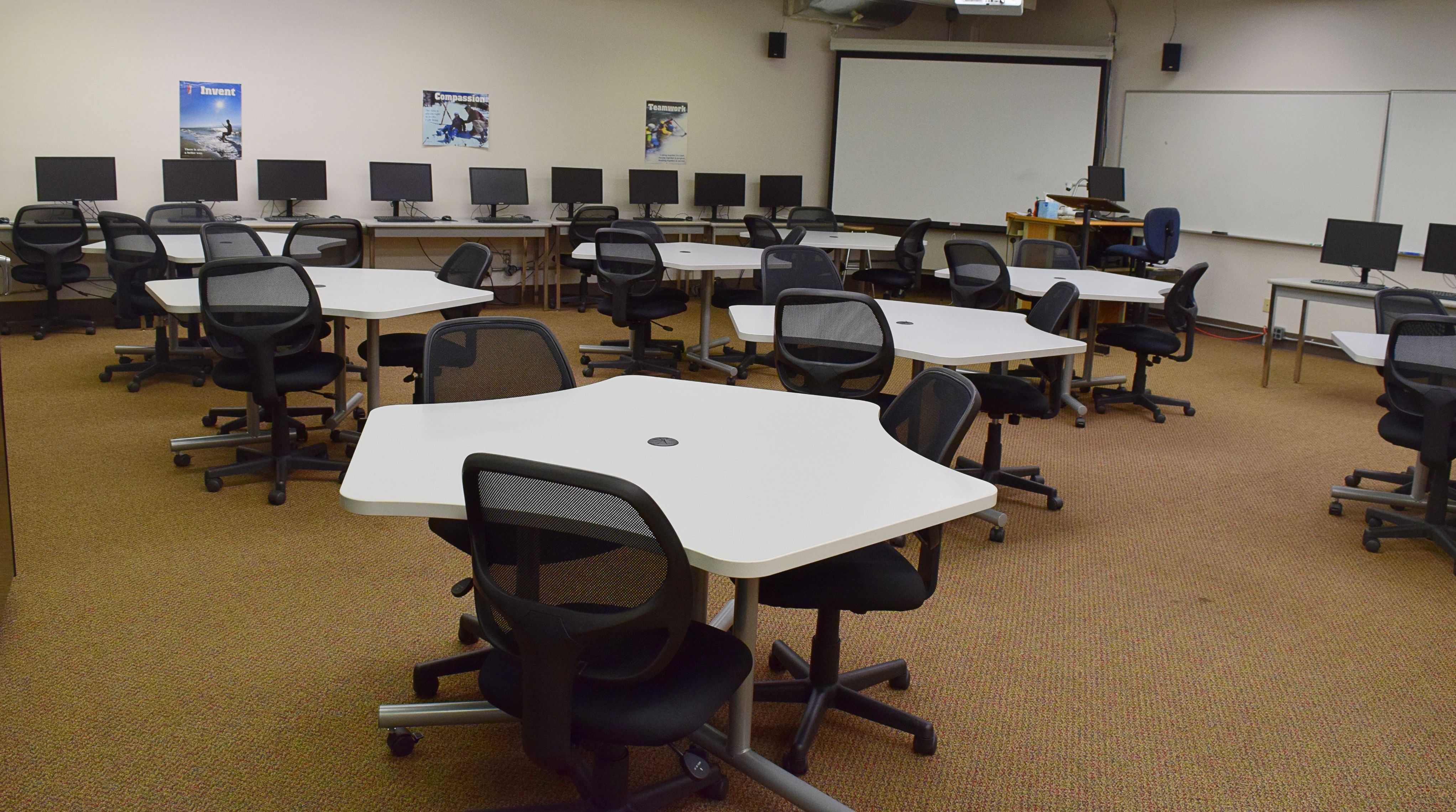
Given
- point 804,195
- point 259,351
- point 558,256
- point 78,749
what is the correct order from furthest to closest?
point 804,195
point 558,256
point 259,351
point 78,749

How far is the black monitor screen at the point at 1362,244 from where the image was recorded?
254 inches

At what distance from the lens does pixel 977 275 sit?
5.74m

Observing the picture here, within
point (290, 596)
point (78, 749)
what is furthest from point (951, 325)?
point (78, 749)

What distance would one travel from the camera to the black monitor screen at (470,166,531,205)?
8703mm

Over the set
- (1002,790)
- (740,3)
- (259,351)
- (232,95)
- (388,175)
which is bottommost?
(1002,790)

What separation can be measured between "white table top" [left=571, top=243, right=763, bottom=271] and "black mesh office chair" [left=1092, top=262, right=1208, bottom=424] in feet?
6.87

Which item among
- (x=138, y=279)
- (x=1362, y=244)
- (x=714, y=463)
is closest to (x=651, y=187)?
(x=138, y=279)

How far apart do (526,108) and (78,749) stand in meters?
7.50

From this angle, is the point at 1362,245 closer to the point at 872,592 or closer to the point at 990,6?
the point at 990,6

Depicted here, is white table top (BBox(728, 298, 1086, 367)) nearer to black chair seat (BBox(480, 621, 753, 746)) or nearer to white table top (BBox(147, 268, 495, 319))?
white table top (BBox(147, 268, 495, 319))

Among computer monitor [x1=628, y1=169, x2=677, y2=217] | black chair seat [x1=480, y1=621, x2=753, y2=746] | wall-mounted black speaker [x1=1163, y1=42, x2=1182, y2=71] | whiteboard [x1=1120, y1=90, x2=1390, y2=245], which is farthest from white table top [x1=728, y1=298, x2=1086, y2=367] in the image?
wall-mounted black speaker [x1=1163, y1=42, x2=1182, y2=71]

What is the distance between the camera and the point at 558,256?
8.85 metres

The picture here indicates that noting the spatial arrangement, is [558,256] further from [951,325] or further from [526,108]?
[951,325]

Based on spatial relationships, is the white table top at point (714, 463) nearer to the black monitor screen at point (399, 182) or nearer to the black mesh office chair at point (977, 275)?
the black mesh office chair at point (977, 275)
